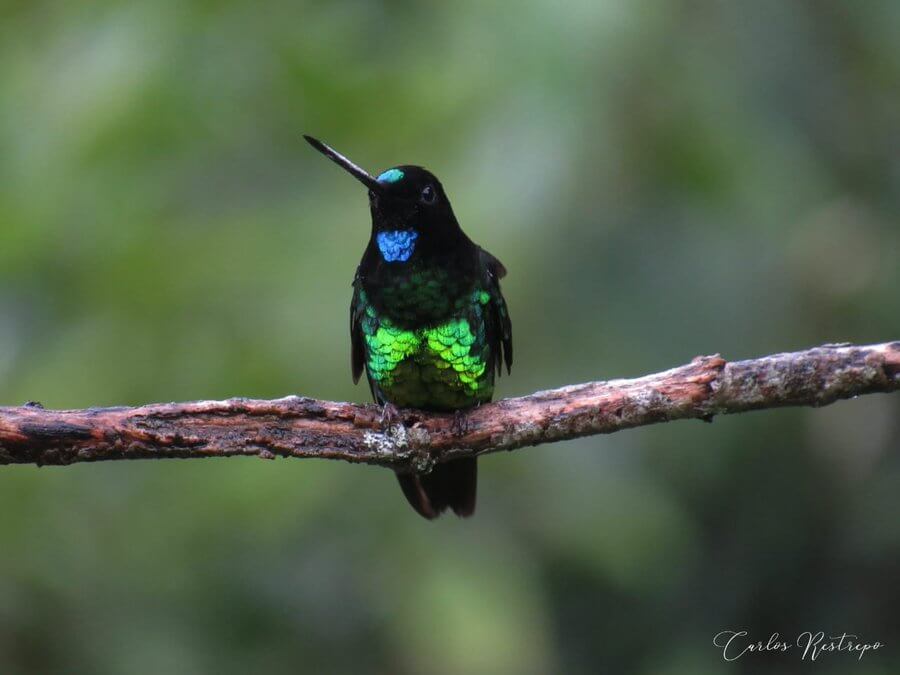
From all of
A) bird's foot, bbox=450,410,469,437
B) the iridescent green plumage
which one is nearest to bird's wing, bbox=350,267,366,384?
the iridescent green plumage

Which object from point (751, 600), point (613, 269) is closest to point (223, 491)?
point (613, 269)

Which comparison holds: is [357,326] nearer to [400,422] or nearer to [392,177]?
[392,177]

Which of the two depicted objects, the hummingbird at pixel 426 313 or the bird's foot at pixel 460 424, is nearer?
the bird's foot at pixel 460 424

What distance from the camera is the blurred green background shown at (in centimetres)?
457

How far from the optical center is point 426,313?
4.45m

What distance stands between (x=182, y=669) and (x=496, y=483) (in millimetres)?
1536

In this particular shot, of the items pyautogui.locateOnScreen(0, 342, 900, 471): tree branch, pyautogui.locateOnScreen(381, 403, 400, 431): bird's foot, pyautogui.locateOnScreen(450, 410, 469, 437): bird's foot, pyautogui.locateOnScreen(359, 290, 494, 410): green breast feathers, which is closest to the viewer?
pyautogui.locateOnScreen(0, 342, 900, 471): tree branch

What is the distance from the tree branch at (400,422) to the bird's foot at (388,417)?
0.02m

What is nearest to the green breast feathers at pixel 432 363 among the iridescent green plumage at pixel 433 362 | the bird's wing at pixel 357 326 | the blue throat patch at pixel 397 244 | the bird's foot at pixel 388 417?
the iridescent green plumage at pixel 433 362

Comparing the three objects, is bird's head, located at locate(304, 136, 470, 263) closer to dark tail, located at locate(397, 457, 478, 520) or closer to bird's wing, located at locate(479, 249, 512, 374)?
bird's wing, located at locate(479, 249, 512, 374)

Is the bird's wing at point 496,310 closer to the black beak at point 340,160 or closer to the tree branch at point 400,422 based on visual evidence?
the black beak at point 340,160

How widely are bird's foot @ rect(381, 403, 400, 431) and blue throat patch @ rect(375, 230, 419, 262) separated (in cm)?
79

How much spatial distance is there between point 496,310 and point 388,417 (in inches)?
38.0

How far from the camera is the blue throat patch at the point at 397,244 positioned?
460cm
